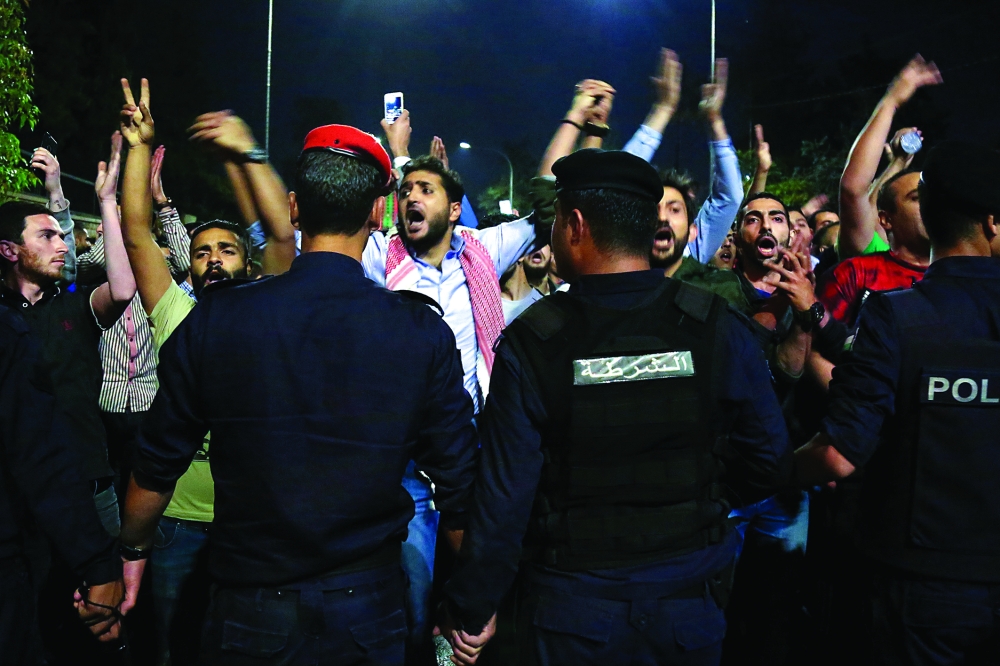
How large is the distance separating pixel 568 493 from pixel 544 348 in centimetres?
46

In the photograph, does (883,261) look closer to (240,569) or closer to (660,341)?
(660,341)

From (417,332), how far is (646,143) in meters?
2.42

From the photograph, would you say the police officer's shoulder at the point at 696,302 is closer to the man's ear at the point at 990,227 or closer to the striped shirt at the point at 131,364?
the man's ear at the point at 990,227

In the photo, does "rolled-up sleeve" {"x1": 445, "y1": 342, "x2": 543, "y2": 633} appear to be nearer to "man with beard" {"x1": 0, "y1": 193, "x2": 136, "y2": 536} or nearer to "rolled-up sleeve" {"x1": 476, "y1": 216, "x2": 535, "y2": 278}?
"rolled-up sleeve" {"x1": 476, "y1": 216, "x2": 535, "y2": 278}

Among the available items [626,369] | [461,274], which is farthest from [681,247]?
[626,369]

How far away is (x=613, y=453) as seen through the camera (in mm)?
2617

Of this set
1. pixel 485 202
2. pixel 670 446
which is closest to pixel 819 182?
pixel 670 446

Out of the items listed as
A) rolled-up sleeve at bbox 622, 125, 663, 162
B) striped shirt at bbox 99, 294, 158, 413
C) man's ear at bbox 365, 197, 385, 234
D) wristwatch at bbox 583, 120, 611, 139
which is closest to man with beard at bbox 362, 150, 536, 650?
wristwatch at bbox 583, 120, 611, 139

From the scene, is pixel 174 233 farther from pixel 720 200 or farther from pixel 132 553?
pixel 720 200

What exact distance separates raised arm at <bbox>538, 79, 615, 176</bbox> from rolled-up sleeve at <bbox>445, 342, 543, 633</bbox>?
1.99m

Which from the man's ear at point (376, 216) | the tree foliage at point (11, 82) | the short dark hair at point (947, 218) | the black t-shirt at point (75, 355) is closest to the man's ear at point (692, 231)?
the short dark hair at point (947, 218)

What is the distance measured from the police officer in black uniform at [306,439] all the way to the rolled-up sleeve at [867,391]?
136cm

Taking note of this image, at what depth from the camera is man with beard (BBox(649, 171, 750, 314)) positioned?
15.0 ft

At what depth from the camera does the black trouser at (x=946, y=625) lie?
9.13 ft
